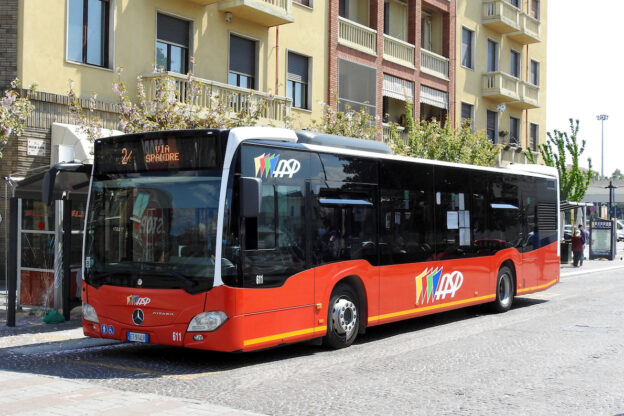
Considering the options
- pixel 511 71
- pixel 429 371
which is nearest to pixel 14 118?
pixel 429 371

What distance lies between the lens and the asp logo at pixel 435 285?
12406 millimetres

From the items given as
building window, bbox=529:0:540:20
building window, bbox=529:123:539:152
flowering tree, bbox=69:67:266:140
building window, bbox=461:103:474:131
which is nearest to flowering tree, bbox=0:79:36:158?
flowering tree, bbox=69:67:266:140

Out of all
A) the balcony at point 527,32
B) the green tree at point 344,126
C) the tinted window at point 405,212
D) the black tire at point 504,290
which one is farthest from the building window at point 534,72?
the tinted window at point 405,212

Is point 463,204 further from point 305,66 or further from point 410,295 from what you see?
point 305,66

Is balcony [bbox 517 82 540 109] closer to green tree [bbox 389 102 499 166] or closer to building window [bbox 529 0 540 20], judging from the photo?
building window [bbox 529 0 540 20]

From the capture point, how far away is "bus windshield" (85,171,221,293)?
8883 millimetres

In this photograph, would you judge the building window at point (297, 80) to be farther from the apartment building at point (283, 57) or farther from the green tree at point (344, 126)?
the green tree at point (344, 126)

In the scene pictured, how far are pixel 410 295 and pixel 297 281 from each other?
303 cm

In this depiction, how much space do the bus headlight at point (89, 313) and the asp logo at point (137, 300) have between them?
0.64 metres

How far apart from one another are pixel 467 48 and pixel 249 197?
2933 cm

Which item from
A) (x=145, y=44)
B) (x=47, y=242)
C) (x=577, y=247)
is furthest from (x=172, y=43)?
(x=577, y=247)

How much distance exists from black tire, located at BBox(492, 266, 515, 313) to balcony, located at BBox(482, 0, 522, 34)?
2341 cm

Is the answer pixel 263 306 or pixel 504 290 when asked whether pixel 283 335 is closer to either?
pixel 263 306

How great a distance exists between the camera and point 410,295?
39.8ft
